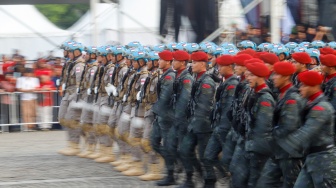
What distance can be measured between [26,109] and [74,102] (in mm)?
4129

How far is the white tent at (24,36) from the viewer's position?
923 inches

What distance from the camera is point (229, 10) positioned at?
59.8 ft

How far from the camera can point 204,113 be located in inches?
406

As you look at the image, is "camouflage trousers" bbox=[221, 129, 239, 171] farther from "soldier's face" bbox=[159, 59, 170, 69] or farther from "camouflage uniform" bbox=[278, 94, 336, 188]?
"soldier's face" bbox=[159, 59, 170, 69]

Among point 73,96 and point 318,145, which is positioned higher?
point 318,145

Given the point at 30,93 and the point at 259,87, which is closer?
the point at 259,87

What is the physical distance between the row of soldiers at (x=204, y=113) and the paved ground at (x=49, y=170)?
11.6 inches

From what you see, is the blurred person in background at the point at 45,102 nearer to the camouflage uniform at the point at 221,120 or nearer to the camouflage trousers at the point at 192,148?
the camouflage trousers at the point at 192,148

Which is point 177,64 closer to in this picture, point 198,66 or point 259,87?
point 198,66

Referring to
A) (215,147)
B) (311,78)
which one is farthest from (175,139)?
(311,78)

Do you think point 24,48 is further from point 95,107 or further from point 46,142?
point 95,107

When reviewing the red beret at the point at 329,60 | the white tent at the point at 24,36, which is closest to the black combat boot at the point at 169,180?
the red beret at the point at 329,60

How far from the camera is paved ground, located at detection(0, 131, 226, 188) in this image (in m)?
11.7

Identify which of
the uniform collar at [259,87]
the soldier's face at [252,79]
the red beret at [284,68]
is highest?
the red beret at [284,68]
